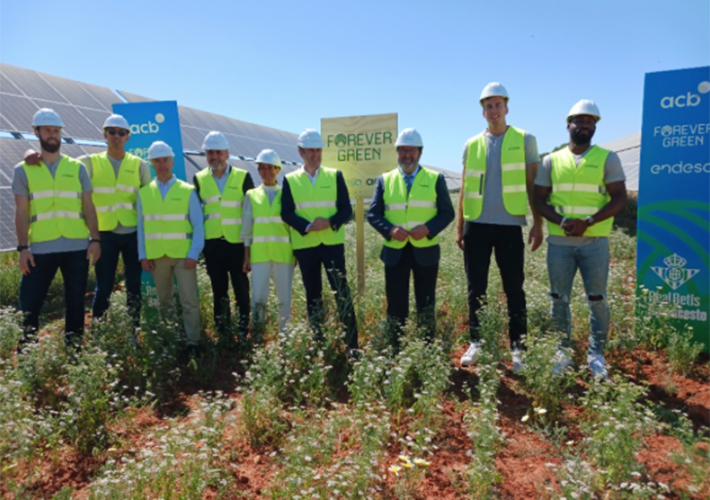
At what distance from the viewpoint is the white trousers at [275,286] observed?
5.75m

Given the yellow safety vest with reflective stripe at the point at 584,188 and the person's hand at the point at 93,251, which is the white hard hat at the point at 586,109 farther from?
the person's hand at the point at 93,251

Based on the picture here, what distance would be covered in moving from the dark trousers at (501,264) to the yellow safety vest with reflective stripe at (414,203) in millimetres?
431

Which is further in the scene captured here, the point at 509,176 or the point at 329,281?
the point at 329,281

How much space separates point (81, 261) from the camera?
18.3ft

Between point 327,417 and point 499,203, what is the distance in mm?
2613

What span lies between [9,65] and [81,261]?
12401mm

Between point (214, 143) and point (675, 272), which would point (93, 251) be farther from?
point (675, 272)

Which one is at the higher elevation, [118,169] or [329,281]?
[118,169]

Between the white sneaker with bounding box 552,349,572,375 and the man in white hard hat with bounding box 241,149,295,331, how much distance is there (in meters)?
2.81

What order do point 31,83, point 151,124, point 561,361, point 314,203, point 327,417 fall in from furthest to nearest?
point 31,83, point 151,124, point 314,203, point 561,361, point 327,417

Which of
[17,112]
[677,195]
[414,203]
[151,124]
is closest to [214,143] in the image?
[151,124]

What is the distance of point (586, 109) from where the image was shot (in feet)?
15.8

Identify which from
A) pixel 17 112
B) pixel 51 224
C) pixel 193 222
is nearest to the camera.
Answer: pixel 51 224

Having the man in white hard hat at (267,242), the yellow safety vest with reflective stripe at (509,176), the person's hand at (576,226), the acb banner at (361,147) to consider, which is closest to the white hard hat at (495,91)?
the yellow safety vest with reflective stripe at (509,176)
